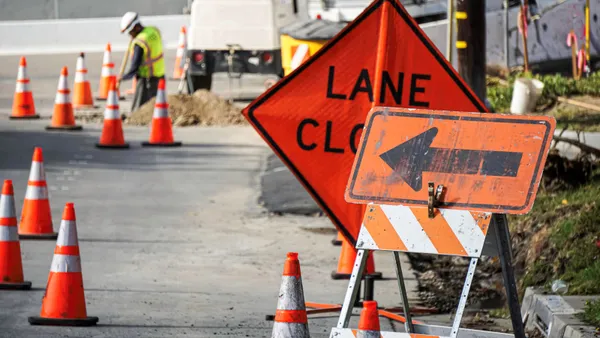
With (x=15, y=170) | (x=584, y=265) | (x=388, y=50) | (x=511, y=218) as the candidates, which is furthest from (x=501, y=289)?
(x=15, y=170)

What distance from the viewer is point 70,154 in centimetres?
1566

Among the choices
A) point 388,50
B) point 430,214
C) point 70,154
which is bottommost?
point 70,154

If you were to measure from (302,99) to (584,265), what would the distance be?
2139 mm

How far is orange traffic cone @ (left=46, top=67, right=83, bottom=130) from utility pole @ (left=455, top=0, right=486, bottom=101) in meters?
6.62

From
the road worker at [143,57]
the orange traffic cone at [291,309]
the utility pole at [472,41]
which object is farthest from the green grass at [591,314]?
the road worker at [143,57]

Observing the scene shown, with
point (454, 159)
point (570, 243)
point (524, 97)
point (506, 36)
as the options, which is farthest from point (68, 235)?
point (506, 36)

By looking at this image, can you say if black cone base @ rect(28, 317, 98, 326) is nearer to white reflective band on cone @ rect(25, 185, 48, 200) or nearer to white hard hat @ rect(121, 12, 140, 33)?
white reflective band on cone @ rect(25, 185, 48, 200)

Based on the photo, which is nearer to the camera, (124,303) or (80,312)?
(80,312)

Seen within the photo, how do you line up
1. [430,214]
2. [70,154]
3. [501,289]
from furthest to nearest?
[70,154] < [501,289] < [430,214]

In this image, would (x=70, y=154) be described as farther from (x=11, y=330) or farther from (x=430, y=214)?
(x=430, y=214)

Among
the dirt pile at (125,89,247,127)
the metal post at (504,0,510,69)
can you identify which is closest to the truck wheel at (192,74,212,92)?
the dirt pile at (125,89,247,127)

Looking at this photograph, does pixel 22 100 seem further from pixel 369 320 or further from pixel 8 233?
pixel 369 320

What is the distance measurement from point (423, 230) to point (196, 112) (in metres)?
13.2

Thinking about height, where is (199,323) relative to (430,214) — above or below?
below
